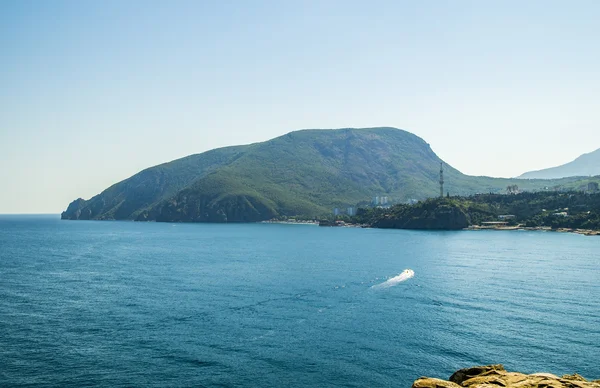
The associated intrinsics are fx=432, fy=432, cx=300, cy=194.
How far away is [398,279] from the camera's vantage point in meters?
95.8

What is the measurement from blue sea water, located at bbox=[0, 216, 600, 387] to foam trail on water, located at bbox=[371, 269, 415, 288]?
1829 millimetres

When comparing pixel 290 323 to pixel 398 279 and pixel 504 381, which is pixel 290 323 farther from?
pixel 398 279

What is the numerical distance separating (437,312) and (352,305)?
13.8 metres

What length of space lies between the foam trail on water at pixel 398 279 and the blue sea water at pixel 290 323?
1829 millimetres

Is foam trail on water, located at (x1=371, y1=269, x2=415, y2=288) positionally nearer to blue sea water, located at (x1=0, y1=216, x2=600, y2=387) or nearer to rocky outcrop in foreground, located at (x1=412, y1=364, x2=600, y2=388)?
blue sea water, located at (x1=0, y1=216, x2=600, y2=387)

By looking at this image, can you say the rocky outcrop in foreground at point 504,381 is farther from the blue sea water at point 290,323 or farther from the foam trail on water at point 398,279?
the foam trail on water at point 398,279

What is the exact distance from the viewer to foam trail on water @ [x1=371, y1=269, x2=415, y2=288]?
3511 inches

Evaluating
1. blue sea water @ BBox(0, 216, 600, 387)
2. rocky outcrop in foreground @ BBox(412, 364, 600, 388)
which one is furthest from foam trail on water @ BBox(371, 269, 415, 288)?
rocky outcrop in foreground @ BBox(412, 364, 600, 388)

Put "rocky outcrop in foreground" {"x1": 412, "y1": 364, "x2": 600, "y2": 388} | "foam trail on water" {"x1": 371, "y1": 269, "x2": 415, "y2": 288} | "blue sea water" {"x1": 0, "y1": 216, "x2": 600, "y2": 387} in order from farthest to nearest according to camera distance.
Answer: "foam trail on water" {"x1": 371, "y1": 269, "x2": 415, "y2": 288} < "blue sea water" {"x1": 0, "y1": 216, "x2": 600, "y2": 387} < "rocky outcrop in foreground" {"x1": 412, "y1": 364, "x2": 600, "y2": 388}

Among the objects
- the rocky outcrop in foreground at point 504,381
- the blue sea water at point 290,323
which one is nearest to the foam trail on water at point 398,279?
the blue sea water at point 290,323

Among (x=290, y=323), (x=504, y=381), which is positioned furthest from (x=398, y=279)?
(x=504, y=381)

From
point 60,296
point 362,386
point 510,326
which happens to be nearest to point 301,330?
point 362,386

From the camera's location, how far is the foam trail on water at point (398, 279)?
89.2m

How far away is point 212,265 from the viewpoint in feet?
397
